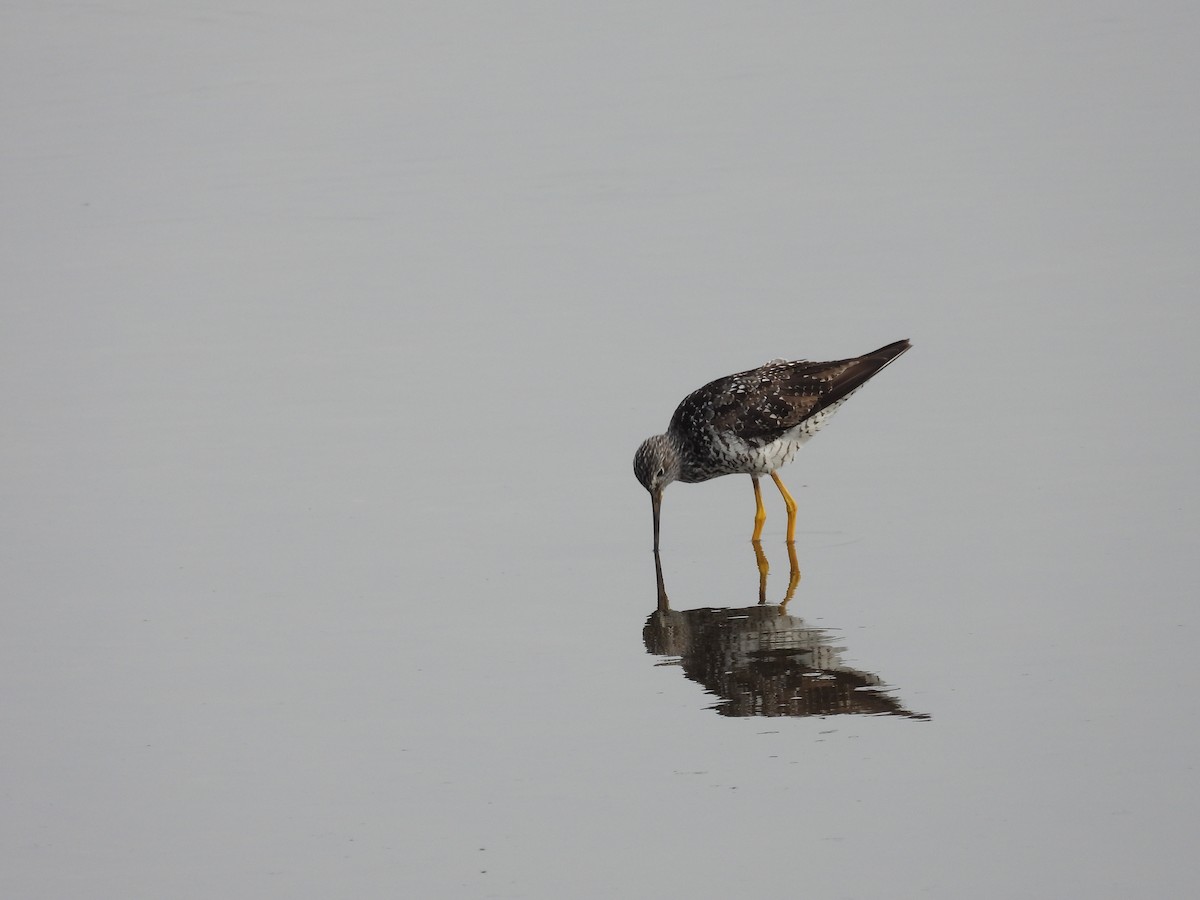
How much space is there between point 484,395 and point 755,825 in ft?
22.6

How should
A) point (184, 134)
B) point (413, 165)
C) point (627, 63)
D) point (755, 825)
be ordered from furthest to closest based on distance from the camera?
point (627, 63), point (184, 134), point (413, 165), point (755, 825)

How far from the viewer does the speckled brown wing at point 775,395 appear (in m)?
11.4

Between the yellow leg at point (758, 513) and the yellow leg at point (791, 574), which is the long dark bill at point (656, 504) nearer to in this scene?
the yellow leg at point (758, 513)

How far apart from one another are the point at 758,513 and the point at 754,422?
1.94 feet

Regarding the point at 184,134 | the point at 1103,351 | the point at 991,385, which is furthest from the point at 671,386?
the point at 184,134

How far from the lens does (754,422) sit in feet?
37.3

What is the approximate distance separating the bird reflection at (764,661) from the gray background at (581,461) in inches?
6.0

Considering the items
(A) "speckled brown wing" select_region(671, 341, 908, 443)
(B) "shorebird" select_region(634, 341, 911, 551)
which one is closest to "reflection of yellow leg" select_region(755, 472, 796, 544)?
(B) "shorebird" select_region(634, 341, 911, 551)

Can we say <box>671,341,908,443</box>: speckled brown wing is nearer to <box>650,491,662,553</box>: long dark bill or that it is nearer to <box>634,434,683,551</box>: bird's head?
<box>634,434,683,551</box>: bird's head

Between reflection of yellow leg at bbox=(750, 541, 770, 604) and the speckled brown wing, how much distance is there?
2.78 ft

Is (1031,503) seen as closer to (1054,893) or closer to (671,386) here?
(671,386)

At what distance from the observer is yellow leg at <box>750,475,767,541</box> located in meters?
11.0

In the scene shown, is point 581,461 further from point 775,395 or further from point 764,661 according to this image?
point 764,661

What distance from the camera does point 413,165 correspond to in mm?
19781
